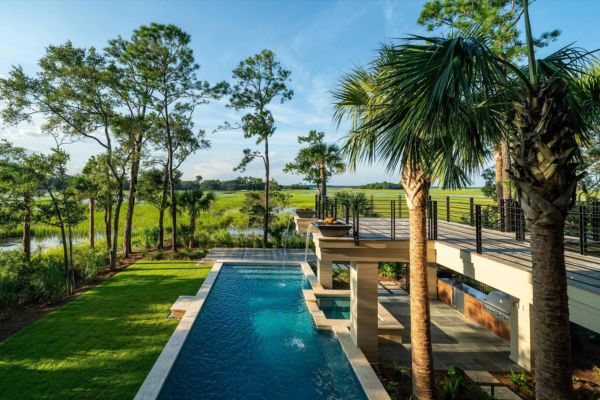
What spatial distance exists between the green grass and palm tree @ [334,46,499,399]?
4846 millimetres

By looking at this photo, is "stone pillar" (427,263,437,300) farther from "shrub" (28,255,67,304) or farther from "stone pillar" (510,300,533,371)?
"shrub" (28,255,67,304)

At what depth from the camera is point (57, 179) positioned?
11.7 meters

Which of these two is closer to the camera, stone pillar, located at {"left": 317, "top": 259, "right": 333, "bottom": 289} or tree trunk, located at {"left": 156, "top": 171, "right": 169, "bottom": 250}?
stone pillar, located at {"left": 317, "top": 259, "right": 333, "bottom": 289}

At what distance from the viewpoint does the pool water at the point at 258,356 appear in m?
5.29

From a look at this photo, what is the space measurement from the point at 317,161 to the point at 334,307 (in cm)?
970

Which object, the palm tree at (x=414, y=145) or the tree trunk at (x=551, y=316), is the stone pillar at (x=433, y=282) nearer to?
the palm tree at (x=414, y=145)

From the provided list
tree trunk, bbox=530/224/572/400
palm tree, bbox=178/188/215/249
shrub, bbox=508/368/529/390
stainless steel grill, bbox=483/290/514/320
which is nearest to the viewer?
tree trunk, bbox=530/224/572/400

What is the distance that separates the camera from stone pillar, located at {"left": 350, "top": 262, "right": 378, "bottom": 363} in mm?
6535

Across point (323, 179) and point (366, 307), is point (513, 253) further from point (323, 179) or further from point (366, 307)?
point (323, 179)

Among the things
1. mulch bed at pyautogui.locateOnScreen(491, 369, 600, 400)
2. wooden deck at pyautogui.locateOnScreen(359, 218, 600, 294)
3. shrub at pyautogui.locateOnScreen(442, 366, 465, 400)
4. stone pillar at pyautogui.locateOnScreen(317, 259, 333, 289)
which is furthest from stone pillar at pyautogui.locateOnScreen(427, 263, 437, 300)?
shrub at pyautogui.locateOnScreen(442, 366, 465, 400)

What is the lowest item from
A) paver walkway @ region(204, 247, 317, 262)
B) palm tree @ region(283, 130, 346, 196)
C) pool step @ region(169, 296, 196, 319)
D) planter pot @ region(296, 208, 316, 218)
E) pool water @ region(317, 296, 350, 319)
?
pool water @ region(317, 296, 350, 319)

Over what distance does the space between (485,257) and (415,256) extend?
179 centimetres

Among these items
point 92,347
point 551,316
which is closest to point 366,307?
point 551,316

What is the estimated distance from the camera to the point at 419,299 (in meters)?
4.77
